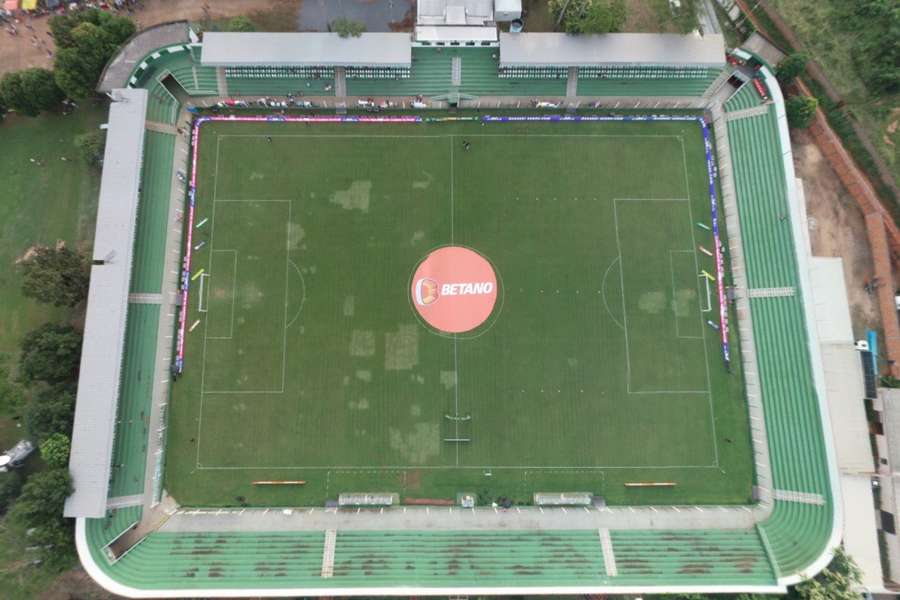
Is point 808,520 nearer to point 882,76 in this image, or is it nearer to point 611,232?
point 611,232

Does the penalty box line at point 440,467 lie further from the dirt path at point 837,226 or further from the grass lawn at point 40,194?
the grass lawn at point 40,194

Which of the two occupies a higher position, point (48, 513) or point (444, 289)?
point (444, 289)

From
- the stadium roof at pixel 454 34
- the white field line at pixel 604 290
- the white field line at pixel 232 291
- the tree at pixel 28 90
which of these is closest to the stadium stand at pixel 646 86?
the stadium roof at pixel 454 34

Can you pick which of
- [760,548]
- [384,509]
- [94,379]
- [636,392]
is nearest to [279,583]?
[384,509]

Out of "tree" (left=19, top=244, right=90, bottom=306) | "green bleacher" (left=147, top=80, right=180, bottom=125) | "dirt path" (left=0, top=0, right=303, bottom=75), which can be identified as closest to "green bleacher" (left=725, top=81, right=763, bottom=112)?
"dirt path" (left=0, top=0, right=303, bottom=75)

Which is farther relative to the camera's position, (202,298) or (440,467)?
(202,298)

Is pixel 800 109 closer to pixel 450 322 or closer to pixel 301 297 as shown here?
pixel 450 322

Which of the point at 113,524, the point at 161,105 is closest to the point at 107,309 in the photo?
the point at 113,524

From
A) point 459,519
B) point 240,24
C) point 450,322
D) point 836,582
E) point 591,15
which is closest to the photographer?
point 836,582
